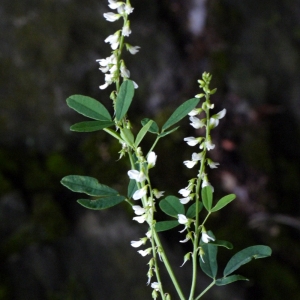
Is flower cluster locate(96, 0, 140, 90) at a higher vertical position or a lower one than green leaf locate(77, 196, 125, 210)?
higher

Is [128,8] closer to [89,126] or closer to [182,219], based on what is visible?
[89,126]

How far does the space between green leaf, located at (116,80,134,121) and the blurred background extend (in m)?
1.35

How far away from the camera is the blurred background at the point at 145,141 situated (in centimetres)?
186

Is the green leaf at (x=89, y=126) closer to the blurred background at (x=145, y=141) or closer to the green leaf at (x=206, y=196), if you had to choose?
the green leaf at (x=206, y=196)

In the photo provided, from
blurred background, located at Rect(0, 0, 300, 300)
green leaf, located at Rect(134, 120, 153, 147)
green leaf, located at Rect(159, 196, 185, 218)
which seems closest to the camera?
green leaf, located at Rect(134, 120, 153, 147)

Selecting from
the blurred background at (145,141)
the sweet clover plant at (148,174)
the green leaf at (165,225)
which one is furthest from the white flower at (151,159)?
the blurred background at (145,141)

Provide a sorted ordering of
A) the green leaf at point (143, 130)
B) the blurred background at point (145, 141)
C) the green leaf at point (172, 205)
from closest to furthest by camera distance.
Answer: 1. the green leaf at point (143, 130)
2. the green leaf at point (172, 205)
3. the blurred background at point (145, 141)

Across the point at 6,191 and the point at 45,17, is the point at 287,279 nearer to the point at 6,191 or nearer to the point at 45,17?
the point at 6,191

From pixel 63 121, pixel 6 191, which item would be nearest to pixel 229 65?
A: pixel 63 121

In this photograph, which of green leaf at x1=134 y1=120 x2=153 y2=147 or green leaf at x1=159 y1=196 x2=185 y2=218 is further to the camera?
green leaf at x1=159 y1=196 x2=185 y2=218

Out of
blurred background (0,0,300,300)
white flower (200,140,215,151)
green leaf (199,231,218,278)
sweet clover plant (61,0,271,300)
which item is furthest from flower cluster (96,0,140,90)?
blurred background (0,0,300,300)

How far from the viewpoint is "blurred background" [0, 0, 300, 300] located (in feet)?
6.11

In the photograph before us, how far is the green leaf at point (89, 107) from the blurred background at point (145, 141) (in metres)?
1.30

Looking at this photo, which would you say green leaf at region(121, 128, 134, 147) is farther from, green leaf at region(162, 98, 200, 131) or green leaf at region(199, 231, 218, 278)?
green leaf at region(199, 231, 218, 278)
